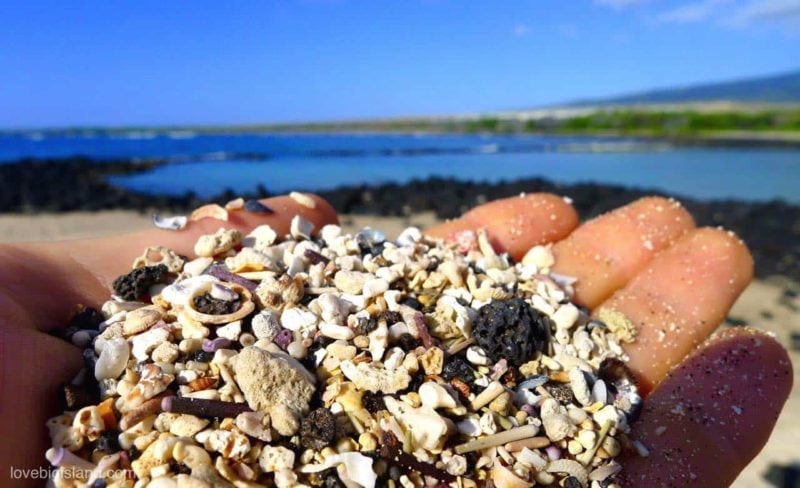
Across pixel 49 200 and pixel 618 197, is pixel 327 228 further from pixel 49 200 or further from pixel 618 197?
pixel 49 200

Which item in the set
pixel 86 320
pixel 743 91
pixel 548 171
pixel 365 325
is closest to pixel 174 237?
pixel 86 320

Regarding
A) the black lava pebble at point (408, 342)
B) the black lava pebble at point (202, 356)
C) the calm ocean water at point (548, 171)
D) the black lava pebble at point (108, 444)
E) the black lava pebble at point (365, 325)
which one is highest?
the black lava pebble at point (365, 325)

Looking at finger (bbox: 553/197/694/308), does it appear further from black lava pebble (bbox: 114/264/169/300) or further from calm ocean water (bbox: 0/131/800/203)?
calm ocean water (bbox: 0/131/800/203)

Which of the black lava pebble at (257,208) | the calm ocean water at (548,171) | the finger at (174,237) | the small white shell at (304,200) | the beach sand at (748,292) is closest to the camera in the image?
the finger at (174,237)

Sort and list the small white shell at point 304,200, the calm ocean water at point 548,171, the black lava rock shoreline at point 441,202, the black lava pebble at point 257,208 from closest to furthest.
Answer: the black lava pebble at point 257,208 → the small white shell at point 304,200 → the black lava rock shoreline at point 441,202 → the calm ocean water at point 548,171

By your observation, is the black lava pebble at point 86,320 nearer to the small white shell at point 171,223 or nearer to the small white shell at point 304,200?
the small white shell at point 171,223

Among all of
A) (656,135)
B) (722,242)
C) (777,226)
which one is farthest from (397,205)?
(656,135)

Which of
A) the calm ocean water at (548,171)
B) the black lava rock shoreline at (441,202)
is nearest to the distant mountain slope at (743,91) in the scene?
the calm ocean water at (548,171)
